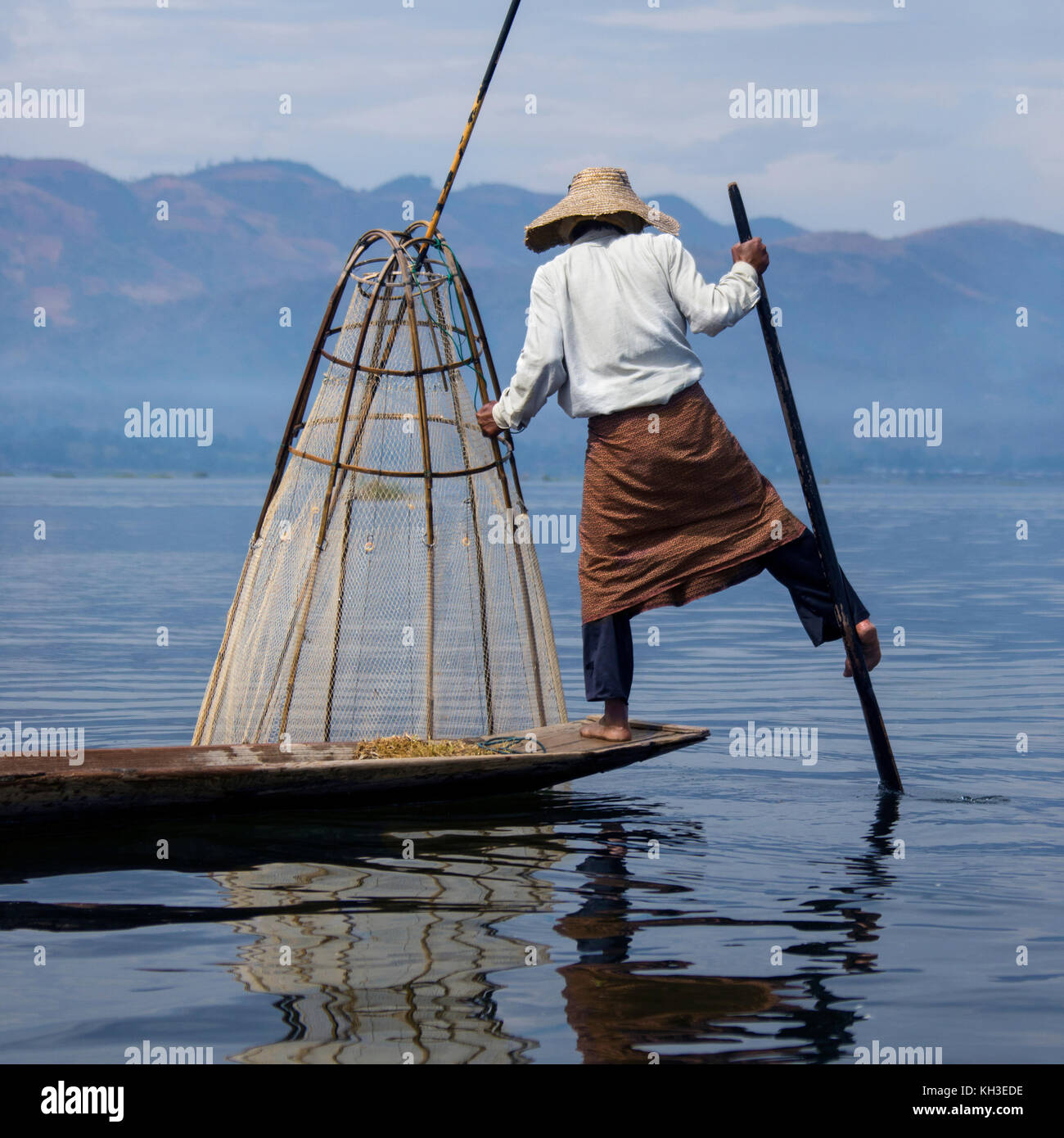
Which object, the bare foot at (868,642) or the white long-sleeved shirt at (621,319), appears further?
the bare foot at (868,642)

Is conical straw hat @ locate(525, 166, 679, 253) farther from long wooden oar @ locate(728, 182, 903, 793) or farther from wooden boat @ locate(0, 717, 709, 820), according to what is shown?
wooden boat @ locate(0, 717, 709, 820)

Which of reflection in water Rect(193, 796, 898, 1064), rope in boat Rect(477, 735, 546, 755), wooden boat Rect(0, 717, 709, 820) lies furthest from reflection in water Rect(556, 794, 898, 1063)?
rope in boat Rect(477, 735, 546, 755)

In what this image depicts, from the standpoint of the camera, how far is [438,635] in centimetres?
663

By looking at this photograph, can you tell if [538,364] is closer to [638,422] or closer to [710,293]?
[638,422]

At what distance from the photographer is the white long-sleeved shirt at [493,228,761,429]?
5723mm

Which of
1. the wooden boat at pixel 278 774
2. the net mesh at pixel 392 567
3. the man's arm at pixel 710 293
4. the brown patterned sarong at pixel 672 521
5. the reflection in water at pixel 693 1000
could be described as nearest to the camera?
the reflection in water at pixel 693 1000

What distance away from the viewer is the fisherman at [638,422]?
5.75m

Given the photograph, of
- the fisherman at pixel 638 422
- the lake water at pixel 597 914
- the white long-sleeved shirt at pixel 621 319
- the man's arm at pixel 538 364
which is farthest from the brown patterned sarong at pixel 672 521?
the lake water at pixel 597 914

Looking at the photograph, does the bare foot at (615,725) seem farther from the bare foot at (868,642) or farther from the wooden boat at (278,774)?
the bare foot at (868,642)

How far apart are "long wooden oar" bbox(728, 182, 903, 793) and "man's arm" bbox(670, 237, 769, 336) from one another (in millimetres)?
88

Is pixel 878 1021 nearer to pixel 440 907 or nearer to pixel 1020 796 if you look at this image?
pixel 440 907

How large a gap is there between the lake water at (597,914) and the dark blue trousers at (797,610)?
0.56 metres

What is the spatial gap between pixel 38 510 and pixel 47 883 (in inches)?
Result: 1770

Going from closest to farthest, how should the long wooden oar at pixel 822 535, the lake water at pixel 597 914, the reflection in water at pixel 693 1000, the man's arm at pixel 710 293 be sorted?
the reflection in water at pixel 693 1000
the lake water at pixel 597 914
the man's arm at pixel 710 293
the long wooden oar at pixel 822 535
